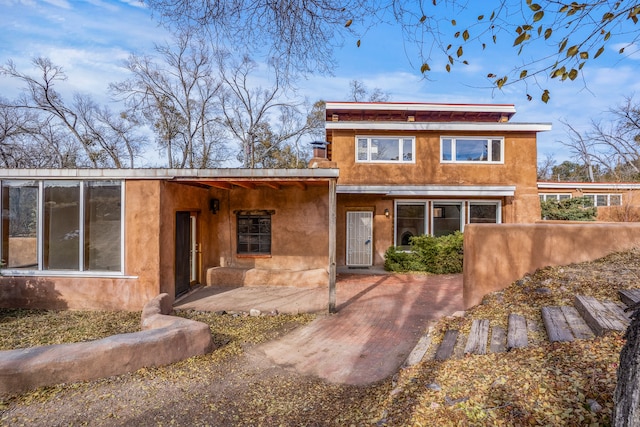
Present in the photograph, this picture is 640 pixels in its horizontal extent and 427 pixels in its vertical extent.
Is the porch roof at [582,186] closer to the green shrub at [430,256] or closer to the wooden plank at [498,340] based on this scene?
the green shrub at [430,256]

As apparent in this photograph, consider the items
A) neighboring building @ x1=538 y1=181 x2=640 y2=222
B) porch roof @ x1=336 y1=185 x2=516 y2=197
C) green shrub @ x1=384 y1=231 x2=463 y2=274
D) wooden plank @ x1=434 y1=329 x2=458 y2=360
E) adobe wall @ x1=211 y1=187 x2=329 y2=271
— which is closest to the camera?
wooden plank @ x1=434 y1=329 x2=458 y2=360

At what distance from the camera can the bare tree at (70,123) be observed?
2162 centimetres

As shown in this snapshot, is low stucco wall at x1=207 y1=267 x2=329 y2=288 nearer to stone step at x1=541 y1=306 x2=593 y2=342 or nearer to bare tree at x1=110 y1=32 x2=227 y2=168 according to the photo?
stone step at x1=541 y1=306 x2=593 y2=342

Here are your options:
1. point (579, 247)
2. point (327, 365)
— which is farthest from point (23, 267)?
point (579, 247)

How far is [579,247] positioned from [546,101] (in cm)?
435

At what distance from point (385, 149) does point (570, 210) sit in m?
8.76

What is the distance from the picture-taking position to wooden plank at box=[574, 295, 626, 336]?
337cm

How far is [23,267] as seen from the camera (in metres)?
7.51

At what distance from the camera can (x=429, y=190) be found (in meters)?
12.3

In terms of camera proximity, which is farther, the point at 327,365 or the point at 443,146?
the point at 443,146

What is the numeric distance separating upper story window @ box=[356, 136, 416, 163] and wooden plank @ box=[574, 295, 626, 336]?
362 inches

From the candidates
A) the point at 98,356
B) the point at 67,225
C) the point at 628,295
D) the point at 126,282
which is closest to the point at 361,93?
the point at 67,225

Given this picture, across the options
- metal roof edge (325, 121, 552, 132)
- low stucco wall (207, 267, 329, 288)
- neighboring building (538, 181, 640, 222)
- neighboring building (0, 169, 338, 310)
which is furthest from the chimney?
neighboring building (538, 181, 640, 222)

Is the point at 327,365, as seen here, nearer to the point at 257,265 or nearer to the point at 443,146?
the point at 257,265
